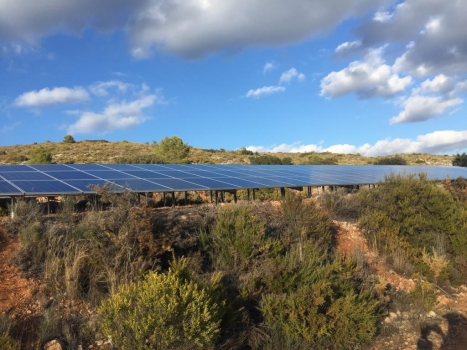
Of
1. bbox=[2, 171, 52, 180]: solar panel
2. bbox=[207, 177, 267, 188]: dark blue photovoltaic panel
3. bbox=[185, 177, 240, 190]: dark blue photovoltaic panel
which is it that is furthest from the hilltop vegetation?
bbox=[2, 171, 52, 180]: solar panel

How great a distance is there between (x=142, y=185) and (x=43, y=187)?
3.37 m

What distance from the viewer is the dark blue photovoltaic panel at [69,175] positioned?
15.6 meters

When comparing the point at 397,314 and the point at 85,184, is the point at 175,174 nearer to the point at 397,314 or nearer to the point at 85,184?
the point at 85,184

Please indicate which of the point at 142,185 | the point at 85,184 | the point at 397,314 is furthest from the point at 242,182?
the point at 397,314

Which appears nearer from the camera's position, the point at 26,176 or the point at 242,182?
the point at 26,176

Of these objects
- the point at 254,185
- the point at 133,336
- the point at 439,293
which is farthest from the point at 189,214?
the point at 439,293

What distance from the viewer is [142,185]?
50.9 feet

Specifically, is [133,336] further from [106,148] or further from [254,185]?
[106,148]

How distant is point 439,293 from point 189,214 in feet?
26.1

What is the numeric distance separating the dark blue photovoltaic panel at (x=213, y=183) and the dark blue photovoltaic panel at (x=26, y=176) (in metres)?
5.54

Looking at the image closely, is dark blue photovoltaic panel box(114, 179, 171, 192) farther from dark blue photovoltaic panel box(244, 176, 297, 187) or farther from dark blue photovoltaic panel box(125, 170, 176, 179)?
dark blue photovoltaic panel box(244, 176, 297, 187)

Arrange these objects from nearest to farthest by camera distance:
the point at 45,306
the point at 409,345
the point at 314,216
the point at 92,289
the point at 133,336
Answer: the point at 133,336, the point at 45,306, the point at 92,289, the point at 409,345, the point at 314,216

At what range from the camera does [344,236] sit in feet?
54.0

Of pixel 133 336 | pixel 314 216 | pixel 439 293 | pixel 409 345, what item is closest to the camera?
pixel 133 336
